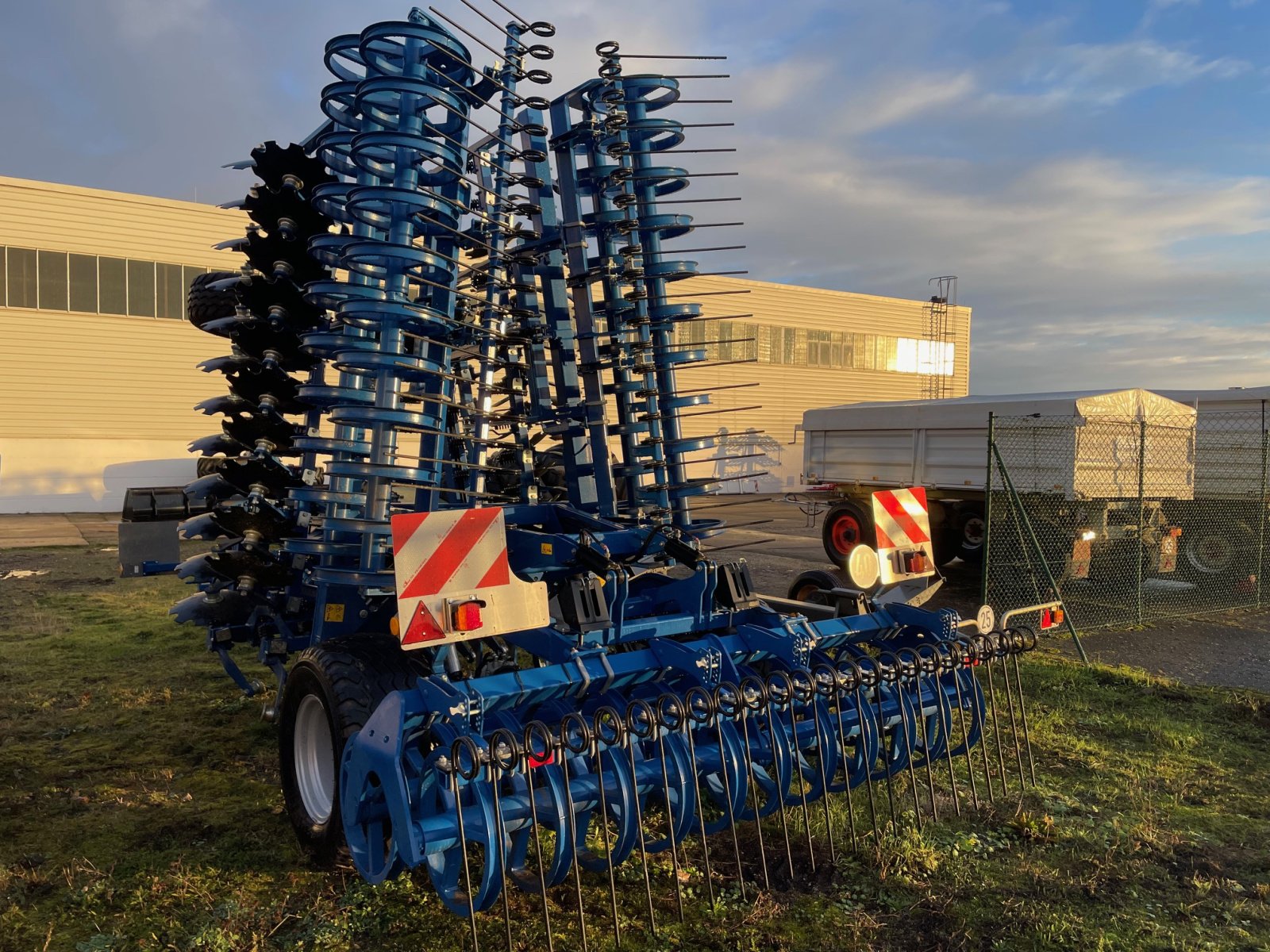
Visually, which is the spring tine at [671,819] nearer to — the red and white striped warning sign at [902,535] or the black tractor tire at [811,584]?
the red and white striped warning sign at [902,535]

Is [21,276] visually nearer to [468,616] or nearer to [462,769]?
[468,616]

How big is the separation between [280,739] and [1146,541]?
1014 centimetres

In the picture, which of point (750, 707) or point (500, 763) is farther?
point (750, 707)

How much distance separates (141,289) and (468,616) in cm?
2376

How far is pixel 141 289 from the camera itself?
2308 centimetres

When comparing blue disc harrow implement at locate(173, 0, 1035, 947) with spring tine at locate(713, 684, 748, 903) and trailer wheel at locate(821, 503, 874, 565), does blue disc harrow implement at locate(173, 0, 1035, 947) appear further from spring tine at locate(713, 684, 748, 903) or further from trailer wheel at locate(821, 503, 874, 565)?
trailer wheel at locate(821, 503, 874, 565)

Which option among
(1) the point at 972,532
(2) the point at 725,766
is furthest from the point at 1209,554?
(2) the point at 725,766

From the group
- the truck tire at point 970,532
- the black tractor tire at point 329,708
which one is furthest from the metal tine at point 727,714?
the truck tire at point 970,532

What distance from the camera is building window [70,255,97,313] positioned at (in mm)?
22219

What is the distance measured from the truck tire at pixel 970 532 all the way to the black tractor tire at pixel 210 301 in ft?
31.5

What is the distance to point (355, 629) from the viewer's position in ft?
14.0

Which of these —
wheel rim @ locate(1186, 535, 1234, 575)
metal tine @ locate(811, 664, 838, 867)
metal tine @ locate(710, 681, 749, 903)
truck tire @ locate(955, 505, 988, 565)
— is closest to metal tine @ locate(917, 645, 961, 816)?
metal tine @ locate(811, 664, 838, 867)

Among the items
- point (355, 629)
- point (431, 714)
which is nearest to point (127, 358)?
point (355, 629)

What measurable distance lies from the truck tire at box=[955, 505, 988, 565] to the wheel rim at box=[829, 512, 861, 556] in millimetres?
1371
